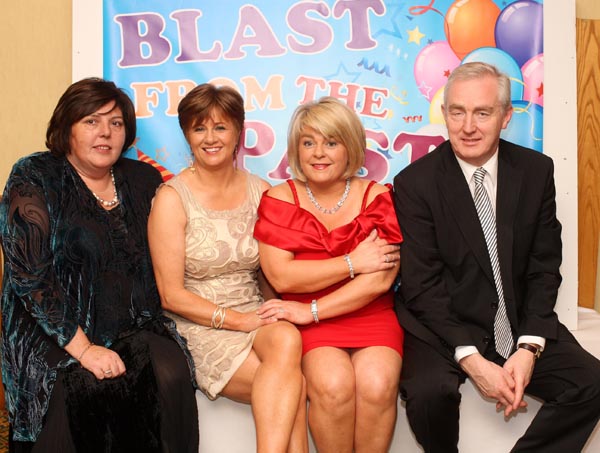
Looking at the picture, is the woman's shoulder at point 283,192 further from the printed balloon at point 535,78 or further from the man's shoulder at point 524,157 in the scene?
the printed balloon at point 535,78

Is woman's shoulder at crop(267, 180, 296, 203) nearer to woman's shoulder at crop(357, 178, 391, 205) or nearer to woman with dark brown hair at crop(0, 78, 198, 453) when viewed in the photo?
woman's shoulder at crop(357, 178, 391, 205)

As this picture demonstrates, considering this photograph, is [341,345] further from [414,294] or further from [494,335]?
[494,335]

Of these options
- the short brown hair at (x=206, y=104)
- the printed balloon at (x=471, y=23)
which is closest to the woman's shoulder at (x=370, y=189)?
the short brown hair at (x=206, y=104)

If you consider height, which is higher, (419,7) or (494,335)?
(419,7)

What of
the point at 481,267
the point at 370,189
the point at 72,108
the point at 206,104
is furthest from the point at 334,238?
the point at 72,108

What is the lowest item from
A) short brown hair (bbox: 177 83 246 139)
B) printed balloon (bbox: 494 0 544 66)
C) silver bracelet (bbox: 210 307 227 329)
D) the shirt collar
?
silver bracelet (bbox: 210 307 227 329)

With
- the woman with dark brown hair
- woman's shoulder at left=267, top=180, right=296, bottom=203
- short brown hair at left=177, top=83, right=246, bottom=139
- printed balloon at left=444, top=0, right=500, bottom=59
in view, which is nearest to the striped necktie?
woman's shoulder at left=267, top=180, right=296, bottom=203

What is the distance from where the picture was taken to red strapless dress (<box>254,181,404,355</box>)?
7.32 feet

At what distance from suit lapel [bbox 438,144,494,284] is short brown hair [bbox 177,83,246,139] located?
74 centimetres

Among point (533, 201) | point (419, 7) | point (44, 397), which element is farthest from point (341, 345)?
point (419, 7)

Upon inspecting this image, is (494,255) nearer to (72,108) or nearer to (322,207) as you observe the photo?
(322,207)

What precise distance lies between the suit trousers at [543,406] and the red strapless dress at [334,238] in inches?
8.3

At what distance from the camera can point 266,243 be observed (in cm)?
228

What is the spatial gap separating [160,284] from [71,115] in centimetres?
64
